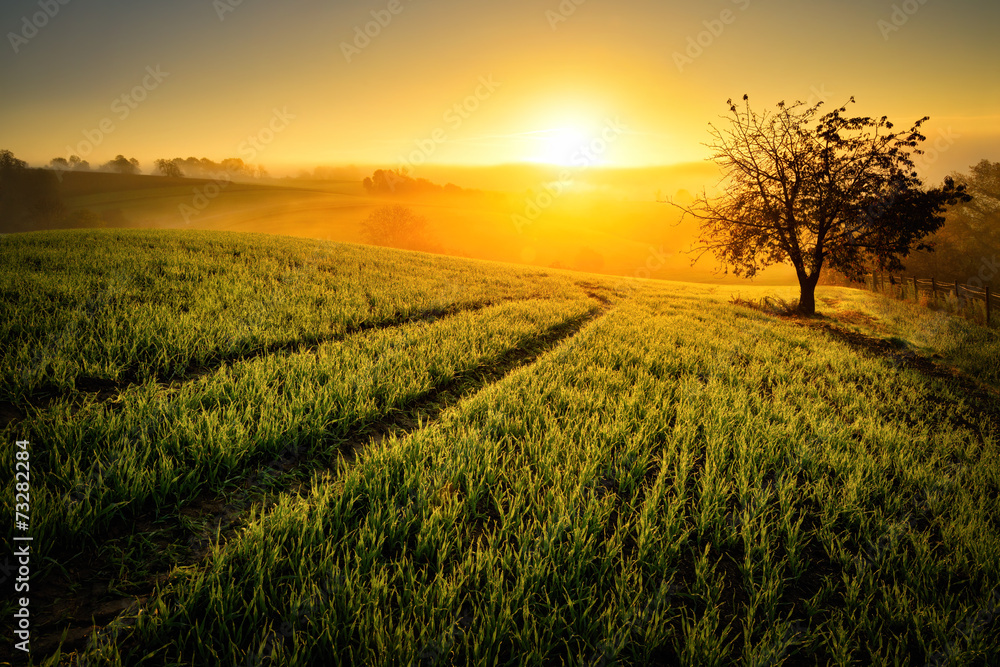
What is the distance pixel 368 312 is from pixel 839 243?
60.1ft

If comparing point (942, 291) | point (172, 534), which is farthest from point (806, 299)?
point (172, 534)

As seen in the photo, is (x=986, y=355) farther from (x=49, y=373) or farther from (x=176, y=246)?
(x=176, y=246)

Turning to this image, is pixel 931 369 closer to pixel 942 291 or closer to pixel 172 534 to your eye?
pixel 172 534

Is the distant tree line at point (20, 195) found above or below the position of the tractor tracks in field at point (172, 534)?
above

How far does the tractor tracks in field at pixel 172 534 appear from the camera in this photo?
1.87m

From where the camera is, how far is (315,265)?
13297 mm

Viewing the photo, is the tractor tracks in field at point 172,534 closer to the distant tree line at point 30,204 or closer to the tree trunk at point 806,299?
the tree trunk at point 806,299

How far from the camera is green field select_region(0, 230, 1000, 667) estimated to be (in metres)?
1.93

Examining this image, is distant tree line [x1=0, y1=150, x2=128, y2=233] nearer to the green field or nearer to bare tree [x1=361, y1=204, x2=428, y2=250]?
bare tree [x1=361, y1=204, x2=428, y2=250]

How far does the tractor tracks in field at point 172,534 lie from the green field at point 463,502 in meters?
0.02

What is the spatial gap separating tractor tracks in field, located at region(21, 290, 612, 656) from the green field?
17 mm

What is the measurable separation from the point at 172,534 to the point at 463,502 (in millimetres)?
1989

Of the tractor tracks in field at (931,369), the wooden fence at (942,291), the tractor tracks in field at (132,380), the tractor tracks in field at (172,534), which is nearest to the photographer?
the tractor tracks in field at (172,534)

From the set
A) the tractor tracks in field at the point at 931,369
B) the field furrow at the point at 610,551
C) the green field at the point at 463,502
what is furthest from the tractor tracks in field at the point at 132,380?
the tractor tracks in field at the point at 931,369
